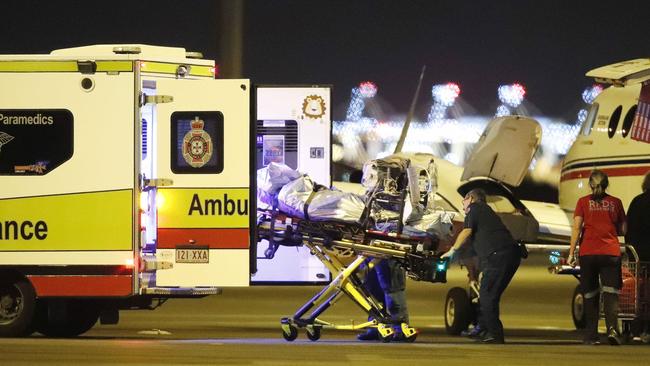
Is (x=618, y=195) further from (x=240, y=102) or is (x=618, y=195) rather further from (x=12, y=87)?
(x=12, y=87)

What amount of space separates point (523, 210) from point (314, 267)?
18.2 ft

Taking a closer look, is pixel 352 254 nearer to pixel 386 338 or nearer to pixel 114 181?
pixel 386 338

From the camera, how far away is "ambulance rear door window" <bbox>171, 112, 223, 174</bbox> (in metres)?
13.8

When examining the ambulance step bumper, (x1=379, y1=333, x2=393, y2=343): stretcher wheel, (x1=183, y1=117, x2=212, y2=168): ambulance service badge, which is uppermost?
(x1=183, y1=117, x2=212, y2=168): ambulance service badge

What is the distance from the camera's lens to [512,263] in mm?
14375

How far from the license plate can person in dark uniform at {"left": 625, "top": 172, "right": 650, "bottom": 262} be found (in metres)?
4.44

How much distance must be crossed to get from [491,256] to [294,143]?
95.5 inches

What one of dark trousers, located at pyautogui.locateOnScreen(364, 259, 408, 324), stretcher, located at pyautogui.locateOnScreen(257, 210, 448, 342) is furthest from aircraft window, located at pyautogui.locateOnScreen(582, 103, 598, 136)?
stretcher, located at pyautogui.locateOnScreen(257, 210, 448, 342)

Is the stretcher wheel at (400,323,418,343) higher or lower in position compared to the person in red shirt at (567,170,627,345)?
lower

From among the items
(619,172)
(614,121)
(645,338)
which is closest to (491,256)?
(645,338)

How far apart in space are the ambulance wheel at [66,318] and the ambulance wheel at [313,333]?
7.90ft

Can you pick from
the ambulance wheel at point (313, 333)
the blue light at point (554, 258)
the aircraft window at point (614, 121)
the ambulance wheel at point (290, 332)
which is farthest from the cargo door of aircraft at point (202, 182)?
the aircraft window at point (614, 121)

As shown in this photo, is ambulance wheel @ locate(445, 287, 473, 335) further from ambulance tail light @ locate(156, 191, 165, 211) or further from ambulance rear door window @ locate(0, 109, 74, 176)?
ambulance rear door window @ locate(0, 109, 74, 176)

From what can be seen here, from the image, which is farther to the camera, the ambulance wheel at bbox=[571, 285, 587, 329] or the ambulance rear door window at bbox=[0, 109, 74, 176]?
the ambulance wheel at bbox=[571, 285, 587, 329]
